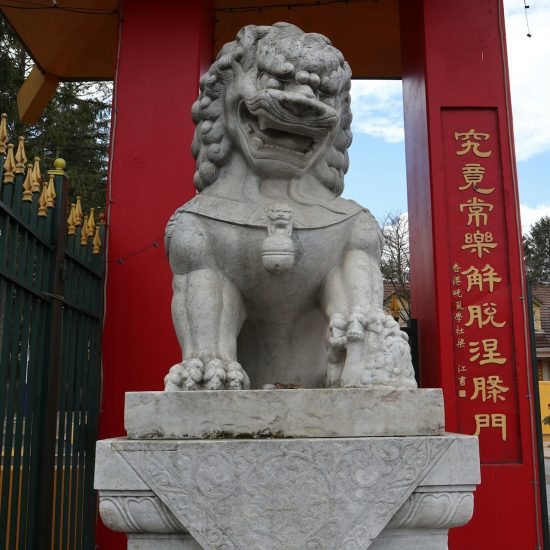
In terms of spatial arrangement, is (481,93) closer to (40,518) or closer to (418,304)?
(418,304)

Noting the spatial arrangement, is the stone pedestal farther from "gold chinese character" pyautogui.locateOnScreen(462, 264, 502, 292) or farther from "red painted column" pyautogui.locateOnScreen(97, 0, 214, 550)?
"gold chinese character" pyautogui.locateOnScreen(462, 264, 502, 292)

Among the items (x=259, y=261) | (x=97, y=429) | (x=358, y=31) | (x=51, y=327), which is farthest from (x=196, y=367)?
(x=358, y=31)

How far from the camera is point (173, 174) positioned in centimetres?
446

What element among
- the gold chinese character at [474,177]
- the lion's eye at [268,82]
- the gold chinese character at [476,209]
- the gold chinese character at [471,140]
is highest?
the gold chinese character at [471,140]

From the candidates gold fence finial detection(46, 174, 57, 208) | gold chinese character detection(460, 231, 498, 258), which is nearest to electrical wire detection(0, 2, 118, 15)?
gold fence finial detection(46, 174, 57, 208)

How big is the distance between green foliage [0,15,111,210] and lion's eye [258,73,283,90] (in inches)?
354

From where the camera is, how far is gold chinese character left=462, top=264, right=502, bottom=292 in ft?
14.3

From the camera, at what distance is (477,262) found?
172 inches

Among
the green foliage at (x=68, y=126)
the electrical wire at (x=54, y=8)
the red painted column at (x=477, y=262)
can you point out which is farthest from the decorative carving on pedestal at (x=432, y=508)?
the green foliage at (x=68, y=126)

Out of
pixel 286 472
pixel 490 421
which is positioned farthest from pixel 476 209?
pixel 286 472

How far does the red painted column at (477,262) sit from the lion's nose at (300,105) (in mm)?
2405

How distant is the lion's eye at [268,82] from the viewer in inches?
88.7

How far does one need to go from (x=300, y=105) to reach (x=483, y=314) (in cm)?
260

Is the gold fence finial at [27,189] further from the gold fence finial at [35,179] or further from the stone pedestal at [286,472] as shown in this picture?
the stone pedestal at [286,472]
